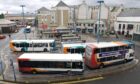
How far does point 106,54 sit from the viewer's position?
27828 millimetres

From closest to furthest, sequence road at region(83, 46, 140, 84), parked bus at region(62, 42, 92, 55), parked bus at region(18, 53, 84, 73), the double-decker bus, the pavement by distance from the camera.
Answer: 1. the pavement
2. road at region(83, 46, 140, 84)
3. parked bus at region(18, 53, 84, 73)
4. the double-decker bus
5. parked bus at region(62, 42, 92, 55)

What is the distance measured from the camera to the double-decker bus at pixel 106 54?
88.7ft

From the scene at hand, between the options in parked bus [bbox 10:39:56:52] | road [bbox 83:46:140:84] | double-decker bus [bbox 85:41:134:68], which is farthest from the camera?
parked bus [bbox 10:39:56:52]

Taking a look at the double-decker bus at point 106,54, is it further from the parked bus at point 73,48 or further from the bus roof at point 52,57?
the parked bus at point 73,48

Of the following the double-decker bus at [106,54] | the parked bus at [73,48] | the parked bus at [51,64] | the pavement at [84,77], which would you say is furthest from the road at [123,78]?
the parked bus at [73,48]

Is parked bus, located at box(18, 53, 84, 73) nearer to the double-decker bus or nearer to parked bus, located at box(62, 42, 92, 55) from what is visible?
the double-decker bus

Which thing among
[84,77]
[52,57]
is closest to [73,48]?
[52,57]

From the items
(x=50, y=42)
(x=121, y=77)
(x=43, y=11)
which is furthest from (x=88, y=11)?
(x=121, y=77)

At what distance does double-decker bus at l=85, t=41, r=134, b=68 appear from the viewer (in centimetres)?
2703

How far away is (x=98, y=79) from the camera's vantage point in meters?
23.9

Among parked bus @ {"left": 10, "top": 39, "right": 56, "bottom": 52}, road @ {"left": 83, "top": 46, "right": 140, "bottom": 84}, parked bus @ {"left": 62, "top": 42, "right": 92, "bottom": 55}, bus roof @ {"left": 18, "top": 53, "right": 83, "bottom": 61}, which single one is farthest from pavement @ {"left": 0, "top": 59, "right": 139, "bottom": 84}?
parked bus @ {"left": 10, "top": 39, "right": 56, "bottom": 52}

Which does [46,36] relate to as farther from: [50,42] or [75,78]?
[75,78]

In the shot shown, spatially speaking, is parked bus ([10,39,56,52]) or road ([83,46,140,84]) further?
parked bus ([10,39,56,52])

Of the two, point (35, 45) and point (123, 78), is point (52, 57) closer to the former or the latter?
point (123, 78)
